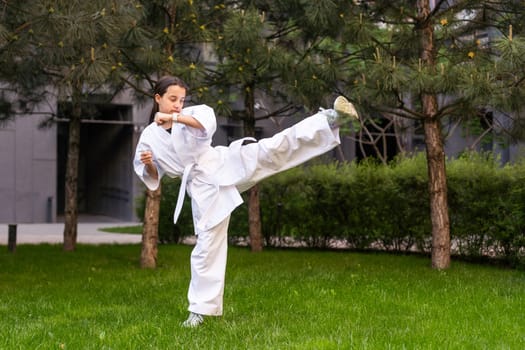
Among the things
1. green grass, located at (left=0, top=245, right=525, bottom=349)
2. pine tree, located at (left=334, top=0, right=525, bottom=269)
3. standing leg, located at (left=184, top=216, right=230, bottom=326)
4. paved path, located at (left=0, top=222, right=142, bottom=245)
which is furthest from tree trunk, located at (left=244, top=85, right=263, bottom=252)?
standing leg, located at (left=184, top=216, right=230, bottom=326)

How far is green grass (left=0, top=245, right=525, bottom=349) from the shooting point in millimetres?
4445

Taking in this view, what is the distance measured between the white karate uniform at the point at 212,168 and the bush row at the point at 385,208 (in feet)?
17.0

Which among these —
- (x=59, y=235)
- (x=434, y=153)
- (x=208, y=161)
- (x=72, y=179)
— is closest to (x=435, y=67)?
(x=434, y=153)

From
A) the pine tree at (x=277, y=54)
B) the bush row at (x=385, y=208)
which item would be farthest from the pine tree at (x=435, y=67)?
the bush row at (x=385, y=208)

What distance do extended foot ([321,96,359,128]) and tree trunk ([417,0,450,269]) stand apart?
157 inches

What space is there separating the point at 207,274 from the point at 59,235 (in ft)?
39.2

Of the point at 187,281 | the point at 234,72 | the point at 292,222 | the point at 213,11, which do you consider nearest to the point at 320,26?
the point at 234,72

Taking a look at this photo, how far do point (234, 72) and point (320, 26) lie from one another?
4.96ft

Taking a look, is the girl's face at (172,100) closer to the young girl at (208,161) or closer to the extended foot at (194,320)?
the young girl at (208,161)

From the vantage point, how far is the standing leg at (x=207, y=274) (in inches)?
189

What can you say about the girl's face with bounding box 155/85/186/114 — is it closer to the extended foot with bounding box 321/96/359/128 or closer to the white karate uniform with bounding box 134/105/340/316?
the white karate uniform with bounding box 134/105/340/316

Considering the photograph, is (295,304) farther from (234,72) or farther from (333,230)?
(333,230)

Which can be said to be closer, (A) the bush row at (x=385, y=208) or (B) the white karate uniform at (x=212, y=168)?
(B) the white karate uniform at (x=212, y=168)

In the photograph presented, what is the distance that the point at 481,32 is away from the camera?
9.39m
